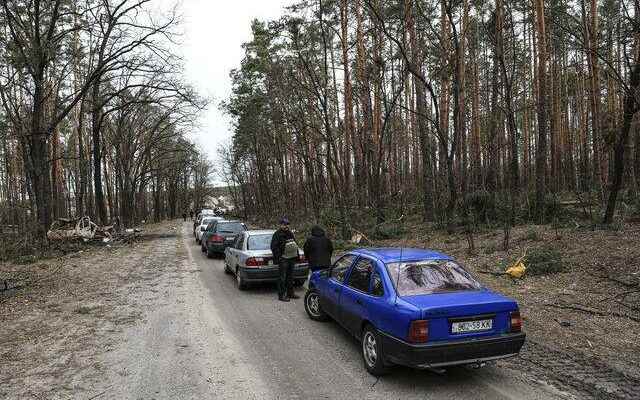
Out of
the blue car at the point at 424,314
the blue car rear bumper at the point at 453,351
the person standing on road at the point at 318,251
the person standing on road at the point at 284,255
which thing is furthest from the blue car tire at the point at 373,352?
the person standing on road at the point at 284,255

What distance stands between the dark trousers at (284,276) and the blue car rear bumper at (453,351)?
5023 millimetres

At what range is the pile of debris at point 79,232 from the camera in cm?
2202

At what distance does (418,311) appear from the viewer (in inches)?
193

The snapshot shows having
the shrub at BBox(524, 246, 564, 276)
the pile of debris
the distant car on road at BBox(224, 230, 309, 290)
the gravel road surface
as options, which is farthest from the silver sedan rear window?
the pile of debris

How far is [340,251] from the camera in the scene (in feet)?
54.2

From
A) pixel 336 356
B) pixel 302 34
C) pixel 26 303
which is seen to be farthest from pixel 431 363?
pixel 302 34

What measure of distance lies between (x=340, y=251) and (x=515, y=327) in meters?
11.4

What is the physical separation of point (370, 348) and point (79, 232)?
22.0 metres

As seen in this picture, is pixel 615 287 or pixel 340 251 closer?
pixel 615 287

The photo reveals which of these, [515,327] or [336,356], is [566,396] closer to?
[515,327]

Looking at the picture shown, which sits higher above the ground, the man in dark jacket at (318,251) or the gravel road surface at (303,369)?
the man in dark jacket at (318,251)

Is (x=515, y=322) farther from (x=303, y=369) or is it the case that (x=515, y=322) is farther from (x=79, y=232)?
(x=79, y=232)

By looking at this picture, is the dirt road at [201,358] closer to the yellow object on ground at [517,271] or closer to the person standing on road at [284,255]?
the person standing on road at [284,255]

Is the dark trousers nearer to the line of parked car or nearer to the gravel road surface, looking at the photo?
the gravel road surface
